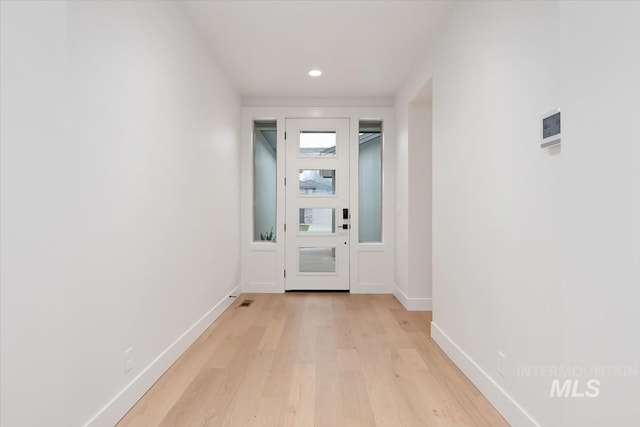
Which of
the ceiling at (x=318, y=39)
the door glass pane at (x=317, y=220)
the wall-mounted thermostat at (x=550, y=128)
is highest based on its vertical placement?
the ceiling at (x=318, y=39)

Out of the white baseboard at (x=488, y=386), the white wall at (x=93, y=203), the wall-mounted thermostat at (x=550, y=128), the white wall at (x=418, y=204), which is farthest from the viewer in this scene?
the white wall at (x=418, y=204)

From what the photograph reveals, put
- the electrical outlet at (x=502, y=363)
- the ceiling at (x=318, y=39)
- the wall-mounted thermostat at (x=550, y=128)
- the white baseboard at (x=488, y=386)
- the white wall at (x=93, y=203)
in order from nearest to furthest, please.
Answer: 1. the white wall at (x=93, y=203)
2. the wall-mounted thermostat at (x=550, y=128)
3. the white baseboard at (x=488, y=386)
4. the electrical outlet at (x=502, y=363)
5. the ceiling at (x=318, y=39)

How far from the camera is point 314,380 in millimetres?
2254

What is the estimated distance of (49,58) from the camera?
4.36 feet

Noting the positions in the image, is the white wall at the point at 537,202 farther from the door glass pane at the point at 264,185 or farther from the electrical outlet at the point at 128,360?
the door glass pane at the point at 264,185

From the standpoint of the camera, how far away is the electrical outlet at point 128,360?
6.20 ft

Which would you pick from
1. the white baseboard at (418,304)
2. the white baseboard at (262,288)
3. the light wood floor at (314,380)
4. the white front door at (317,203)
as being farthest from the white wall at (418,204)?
the white baseboard at (262,288)

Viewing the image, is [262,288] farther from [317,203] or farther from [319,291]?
[317,203]

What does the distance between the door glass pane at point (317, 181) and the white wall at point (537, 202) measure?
1937 mm

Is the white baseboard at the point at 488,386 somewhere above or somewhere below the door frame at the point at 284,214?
below

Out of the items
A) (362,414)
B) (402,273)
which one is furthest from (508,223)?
(402,273)

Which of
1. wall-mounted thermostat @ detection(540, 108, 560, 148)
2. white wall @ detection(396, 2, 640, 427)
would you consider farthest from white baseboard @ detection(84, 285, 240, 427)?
wall-mounted thermostat @ detection(540, 108, 560, 148)

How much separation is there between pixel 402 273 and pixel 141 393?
9.95ft

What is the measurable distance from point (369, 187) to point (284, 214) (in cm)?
125
